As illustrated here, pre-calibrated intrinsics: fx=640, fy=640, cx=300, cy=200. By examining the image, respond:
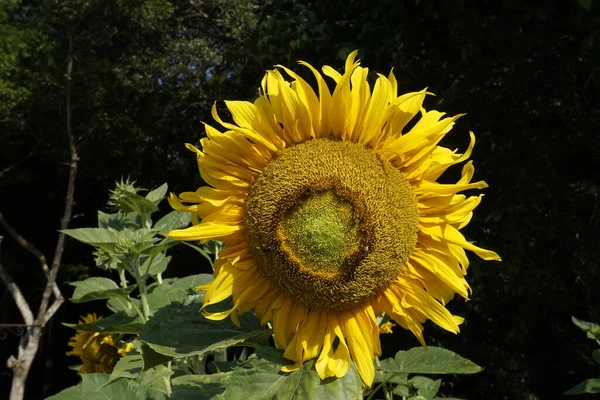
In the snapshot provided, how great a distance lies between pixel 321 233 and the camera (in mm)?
820

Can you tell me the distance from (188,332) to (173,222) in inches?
16.9

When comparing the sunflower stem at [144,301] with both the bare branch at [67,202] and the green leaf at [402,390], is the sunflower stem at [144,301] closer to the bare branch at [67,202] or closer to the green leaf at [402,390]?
the green leaf at [402,390]

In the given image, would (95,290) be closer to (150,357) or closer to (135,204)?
(135,204)

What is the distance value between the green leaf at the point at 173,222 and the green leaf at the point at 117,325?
17 cm

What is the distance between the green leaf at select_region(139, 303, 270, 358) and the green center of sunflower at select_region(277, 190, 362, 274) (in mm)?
120

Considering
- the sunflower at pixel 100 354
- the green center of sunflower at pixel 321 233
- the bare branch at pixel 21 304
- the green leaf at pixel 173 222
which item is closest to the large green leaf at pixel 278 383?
the green center of sunflower at pixel 321 233

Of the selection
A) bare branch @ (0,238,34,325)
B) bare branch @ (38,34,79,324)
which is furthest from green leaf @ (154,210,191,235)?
bare branch @ (0,238,34,325)

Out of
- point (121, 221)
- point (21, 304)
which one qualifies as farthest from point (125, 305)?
point (21, 304)

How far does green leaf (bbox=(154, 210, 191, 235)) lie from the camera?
118cm

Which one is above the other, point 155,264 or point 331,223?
point 331,223

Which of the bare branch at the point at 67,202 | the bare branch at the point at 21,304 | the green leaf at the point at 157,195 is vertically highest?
the green leaf at the point at 157,195

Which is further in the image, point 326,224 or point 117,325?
point 117,325

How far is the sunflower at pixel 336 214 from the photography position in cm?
81

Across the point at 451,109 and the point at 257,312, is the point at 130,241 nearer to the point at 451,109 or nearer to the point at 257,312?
the point at 257,312
